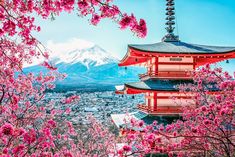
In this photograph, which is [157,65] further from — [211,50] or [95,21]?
[95,21]

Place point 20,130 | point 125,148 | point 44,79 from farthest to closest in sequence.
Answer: point 44,79, point 125,148, point 20,130

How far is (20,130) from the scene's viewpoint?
4.17 meters

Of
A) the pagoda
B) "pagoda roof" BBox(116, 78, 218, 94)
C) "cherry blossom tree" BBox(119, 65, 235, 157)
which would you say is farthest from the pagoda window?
"cherry blossom tree" BBox(119, 65, 235, 157)

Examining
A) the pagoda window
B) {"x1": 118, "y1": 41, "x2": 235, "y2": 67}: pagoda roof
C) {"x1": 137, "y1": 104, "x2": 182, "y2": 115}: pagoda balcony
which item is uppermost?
{"x1": 118, "y1": 41, "x2": 235, "y2": 67}: pagoda roof

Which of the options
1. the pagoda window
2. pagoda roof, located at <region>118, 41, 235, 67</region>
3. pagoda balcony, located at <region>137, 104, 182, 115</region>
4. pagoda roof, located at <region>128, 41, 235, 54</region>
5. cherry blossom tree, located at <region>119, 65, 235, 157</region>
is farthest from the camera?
the pagoda window

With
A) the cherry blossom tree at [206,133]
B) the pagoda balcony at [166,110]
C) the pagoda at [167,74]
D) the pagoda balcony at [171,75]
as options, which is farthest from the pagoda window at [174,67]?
the pagoda balcony at [166,110]

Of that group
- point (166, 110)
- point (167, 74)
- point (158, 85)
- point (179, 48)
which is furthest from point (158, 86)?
point (179, 48)

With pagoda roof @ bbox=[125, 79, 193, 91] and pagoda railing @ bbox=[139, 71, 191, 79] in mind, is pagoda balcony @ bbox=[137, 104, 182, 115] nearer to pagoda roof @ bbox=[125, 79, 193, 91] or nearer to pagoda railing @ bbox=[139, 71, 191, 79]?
pagoda roof @ bbox=[125, 79, 193, 91]

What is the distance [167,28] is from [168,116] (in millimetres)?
6397

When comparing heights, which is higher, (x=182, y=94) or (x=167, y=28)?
(x=167, y=28)

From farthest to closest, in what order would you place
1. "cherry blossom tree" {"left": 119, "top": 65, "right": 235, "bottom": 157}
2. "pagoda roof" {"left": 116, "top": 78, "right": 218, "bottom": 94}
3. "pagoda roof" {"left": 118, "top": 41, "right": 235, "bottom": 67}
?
1. "pagoda roof" {"left": 118, "top": 41, "right": 235, "bottom": 67}
2. "pagoda roof" {"left": 116, "top": 78, "right": 218, "bottom": 94}
3. "cherry blossom tree" {"left": 119, "top": 65, "right": 235, "bottom": 157}

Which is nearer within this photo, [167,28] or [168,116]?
[168,116]

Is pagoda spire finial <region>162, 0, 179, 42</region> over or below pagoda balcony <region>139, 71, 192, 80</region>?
over

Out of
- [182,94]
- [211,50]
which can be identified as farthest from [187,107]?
[211,50]
